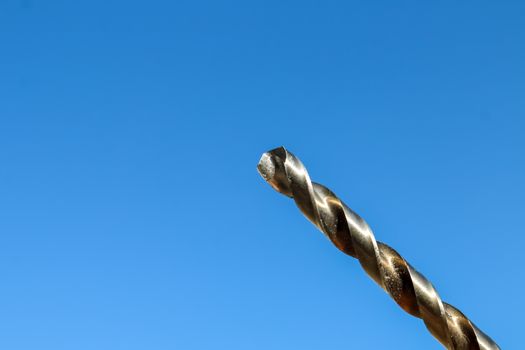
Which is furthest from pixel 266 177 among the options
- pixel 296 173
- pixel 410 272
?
pixel 410 272

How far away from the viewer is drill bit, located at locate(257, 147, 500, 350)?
541cm

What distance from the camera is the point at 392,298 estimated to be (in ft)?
18.2

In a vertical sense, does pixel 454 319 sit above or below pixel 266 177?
below

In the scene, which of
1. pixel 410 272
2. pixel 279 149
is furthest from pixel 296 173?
pixel 410 272

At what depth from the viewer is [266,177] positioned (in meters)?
5.41

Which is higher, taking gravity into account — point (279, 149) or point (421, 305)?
point (279, 149)

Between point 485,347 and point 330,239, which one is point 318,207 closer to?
point 330,239

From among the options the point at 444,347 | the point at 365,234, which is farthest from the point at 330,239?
the point at 444,347

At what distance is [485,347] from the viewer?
5.54 meters

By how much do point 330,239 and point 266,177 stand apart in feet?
0.86

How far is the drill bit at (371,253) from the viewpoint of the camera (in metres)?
5.41

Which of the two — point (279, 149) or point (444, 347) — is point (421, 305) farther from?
point (279, 149)

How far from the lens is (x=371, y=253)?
5.48m

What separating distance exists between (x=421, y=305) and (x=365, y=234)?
27 cm
